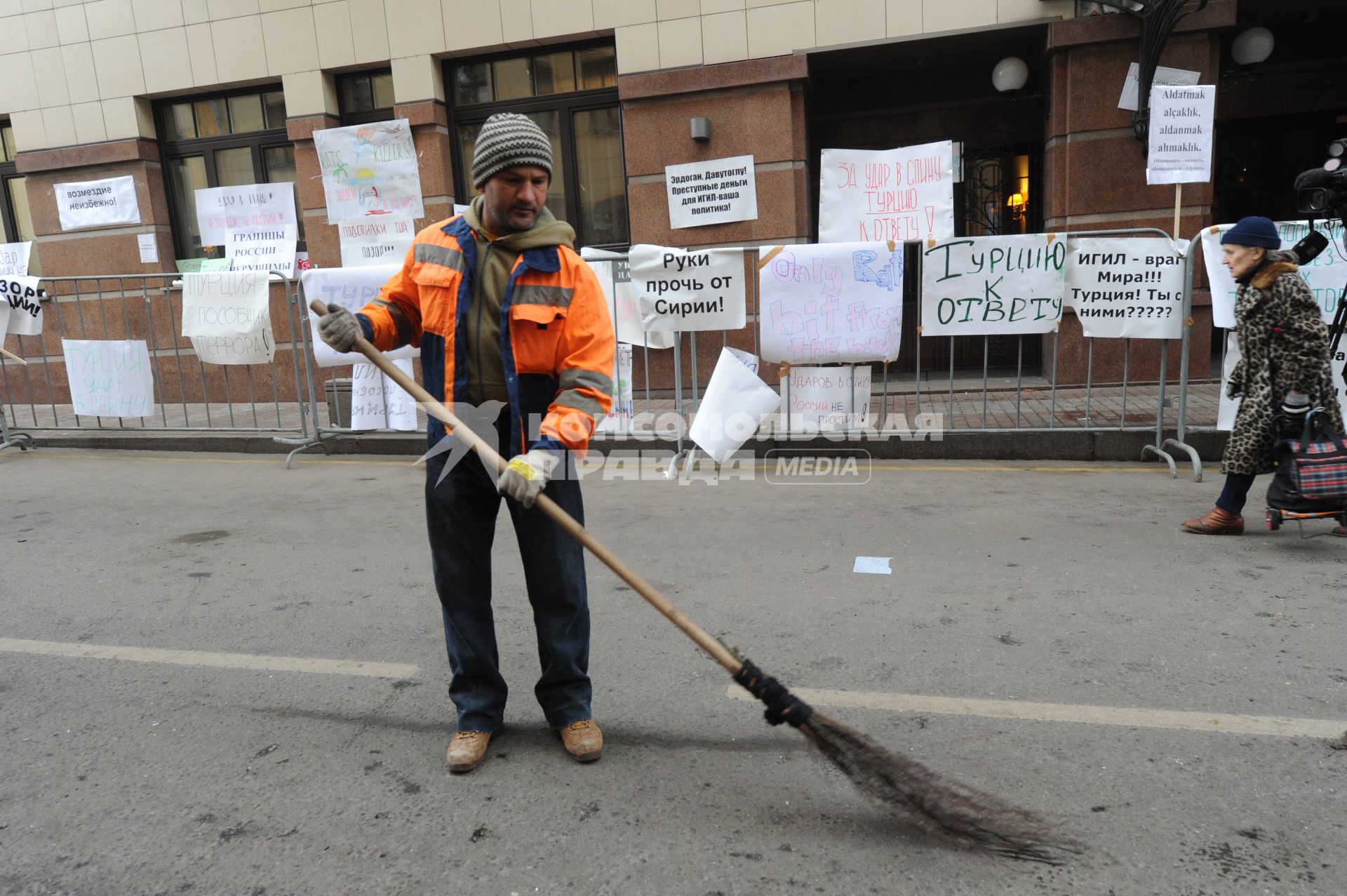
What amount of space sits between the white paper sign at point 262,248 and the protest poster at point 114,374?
2400 mm

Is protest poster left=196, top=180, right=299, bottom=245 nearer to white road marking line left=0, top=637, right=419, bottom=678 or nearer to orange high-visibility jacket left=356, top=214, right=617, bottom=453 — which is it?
white road marking line left=0, top=637, right=419, bottom=678

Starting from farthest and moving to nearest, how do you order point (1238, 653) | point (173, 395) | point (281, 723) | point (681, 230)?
point (173, 395)
point (681, 230)
point (1238, 653)
point (281, 723)

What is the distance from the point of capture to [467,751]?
9.41 ft

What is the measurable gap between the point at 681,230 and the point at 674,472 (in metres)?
3.57

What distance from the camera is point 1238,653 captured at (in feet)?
11.4

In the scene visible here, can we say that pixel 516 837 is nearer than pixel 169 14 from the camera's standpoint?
Yes

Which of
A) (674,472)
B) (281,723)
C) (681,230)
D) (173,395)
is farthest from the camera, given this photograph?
(173,395)

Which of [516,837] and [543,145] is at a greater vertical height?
[543,145]

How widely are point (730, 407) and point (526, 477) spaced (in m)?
4.40

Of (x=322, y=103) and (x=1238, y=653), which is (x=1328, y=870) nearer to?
(x=1238, y=653)

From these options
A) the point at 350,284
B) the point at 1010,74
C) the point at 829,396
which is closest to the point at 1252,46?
the point at 1010,74

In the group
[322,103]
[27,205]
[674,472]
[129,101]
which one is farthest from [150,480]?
[27,205]

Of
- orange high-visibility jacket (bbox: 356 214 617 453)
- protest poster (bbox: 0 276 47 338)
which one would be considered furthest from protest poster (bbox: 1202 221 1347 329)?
protest poster (bbox: 0 276 47 338)

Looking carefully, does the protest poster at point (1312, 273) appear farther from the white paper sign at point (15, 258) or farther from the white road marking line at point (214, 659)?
the white paper sign at point (15, 258)
